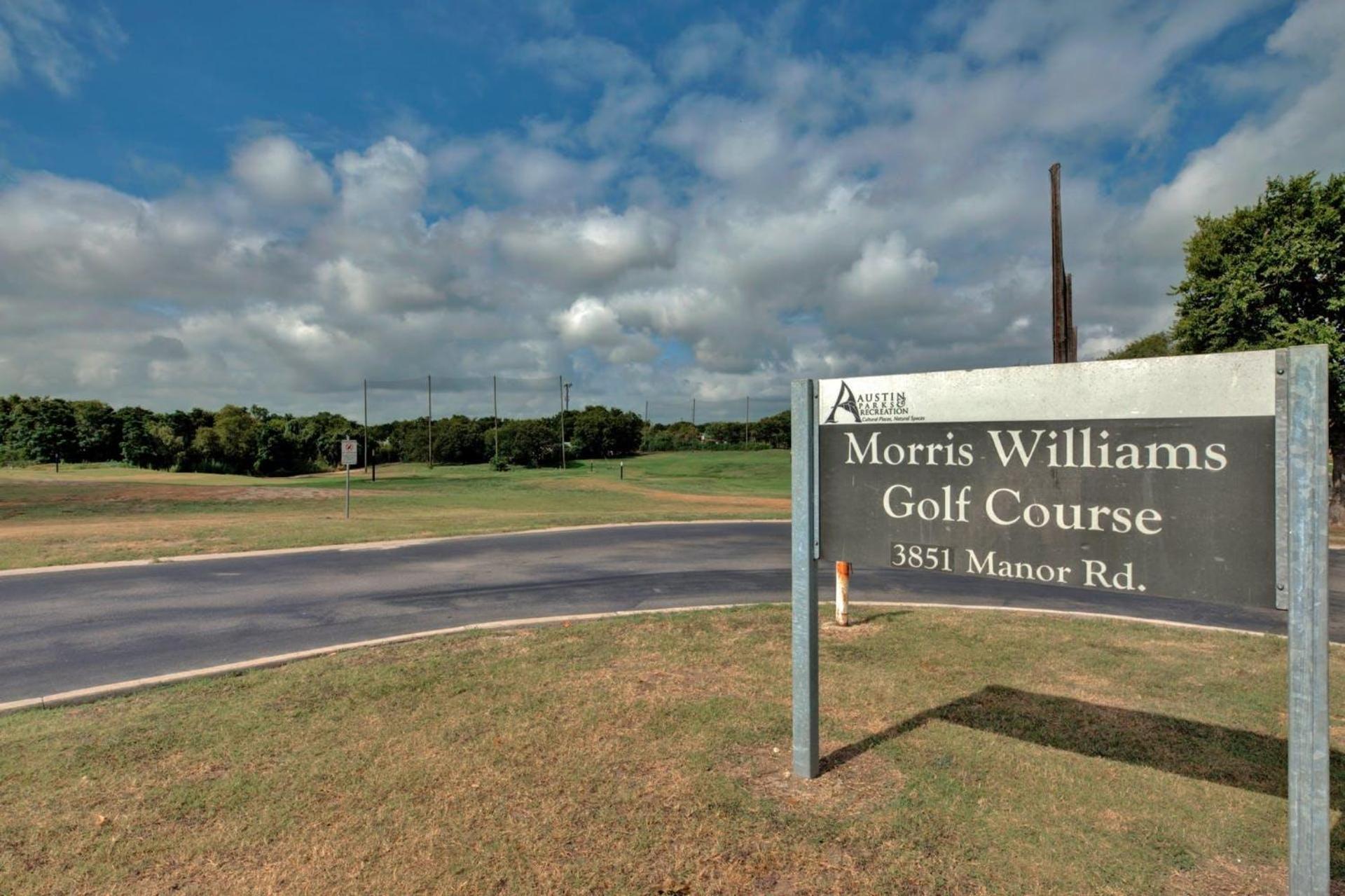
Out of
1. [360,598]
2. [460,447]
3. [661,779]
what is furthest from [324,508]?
[460,447]

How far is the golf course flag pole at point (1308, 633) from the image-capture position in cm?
289

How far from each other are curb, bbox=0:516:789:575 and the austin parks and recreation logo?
42.1 ft

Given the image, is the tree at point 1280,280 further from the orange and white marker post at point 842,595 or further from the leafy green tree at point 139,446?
the leafy green tree at point 139,446

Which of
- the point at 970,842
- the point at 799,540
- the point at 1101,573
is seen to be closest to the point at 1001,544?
the point at 1101,573

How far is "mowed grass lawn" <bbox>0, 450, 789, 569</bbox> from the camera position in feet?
51.9

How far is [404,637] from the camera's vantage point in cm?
741

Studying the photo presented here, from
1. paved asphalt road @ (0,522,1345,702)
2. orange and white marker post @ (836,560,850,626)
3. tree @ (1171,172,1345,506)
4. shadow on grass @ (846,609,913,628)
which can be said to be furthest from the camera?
tree @ (1171,172,1345,506)

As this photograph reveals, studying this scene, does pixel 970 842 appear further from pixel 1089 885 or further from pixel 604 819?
pixel 604 819

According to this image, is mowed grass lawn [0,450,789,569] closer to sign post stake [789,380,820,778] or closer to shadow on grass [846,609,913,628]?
shadow on grass [846,609,913,628]

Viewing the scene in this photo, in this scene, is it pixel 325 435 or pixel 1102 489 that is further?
pixel 325 435

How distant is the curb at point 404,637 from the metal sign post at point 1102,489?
4434mm

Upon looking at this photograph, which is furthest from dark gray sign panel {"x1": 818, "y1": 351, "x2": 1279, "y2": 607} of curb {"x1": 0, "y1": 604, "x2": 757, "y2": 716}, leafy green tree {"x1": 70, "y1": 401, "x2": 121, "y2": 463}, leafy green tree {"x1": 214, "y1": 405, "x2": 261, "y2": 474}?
leafy green tree {"x1": 70, "y1": 401, "x2": 121, "y2": 463}

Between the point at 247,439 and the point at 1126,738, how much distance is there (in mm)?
75832

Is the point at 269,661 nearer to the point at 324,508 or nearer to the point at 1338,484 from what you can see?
the point at 324,508
